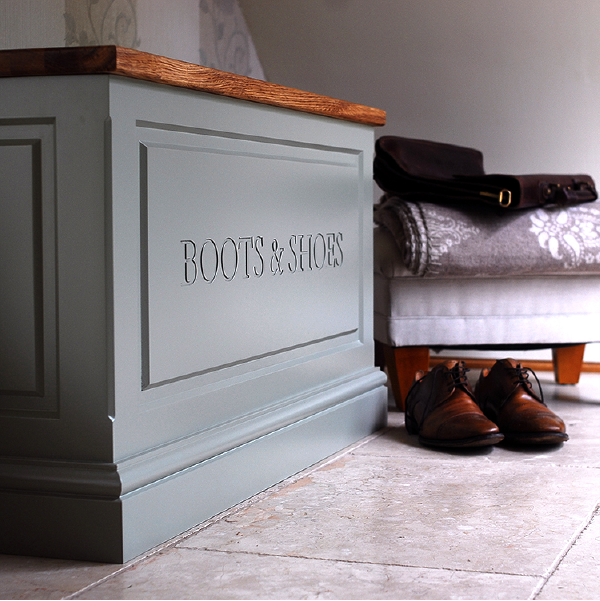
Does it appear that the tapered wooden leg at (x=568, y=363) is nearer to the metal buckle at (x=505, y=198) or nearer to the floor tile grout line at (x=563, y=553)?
the metal buckle at (x=505, y=198)

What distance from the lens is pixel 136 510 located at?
981 millimetres

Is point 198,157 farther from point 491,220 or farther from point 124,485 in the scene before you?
point 491,220

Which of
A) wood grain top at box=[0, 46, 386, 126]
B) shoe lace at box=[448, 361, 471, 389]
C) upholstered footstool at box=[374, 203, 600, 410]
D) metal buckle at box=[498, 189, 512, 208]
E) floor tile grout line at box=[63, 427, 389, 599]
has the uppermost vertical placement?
wood grain top at box=[0, 46, 386, 126]

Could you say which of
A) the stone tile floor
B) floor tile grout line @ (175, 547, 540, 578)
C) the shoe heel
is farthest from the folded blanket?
floor tile grout line @ (175, 547, 540, 578)

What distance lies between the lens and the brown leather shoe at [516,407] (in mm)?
1466

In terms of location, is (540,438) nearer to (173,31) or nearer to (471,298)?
(471,298)

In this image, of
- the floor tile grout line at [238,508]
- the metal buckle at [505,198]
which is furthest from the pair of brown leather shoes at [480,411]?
the metal buckle at [505,198]

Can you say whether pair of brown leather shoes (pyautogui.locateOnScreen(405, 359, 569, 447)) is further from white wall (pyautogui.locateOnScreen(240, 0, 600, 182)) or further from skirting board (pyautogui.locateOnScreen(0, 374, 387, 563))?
white wall (pyautogui.locateOnScreen(240, 0, 600, 182))

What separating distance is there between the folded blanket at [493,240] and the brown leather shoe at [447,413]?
10.5 inches

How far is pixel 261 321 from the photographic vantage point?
4.20 feet

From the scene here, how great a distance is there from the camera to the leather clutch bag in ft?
5.74

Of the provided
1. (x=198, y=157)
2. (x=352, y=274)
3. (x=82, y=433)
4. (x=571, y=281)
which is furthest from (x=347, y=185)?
(x=82, y=433)

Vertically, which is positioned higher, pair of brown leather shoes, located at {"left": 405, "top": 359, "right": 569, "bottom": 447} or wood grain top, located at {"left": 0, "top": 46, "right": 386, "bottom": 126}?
wood grain top, located at {"left": 0, "top": 46, "right": 386, "bottom": 126}

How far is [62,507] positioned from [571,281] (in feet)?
4.27
